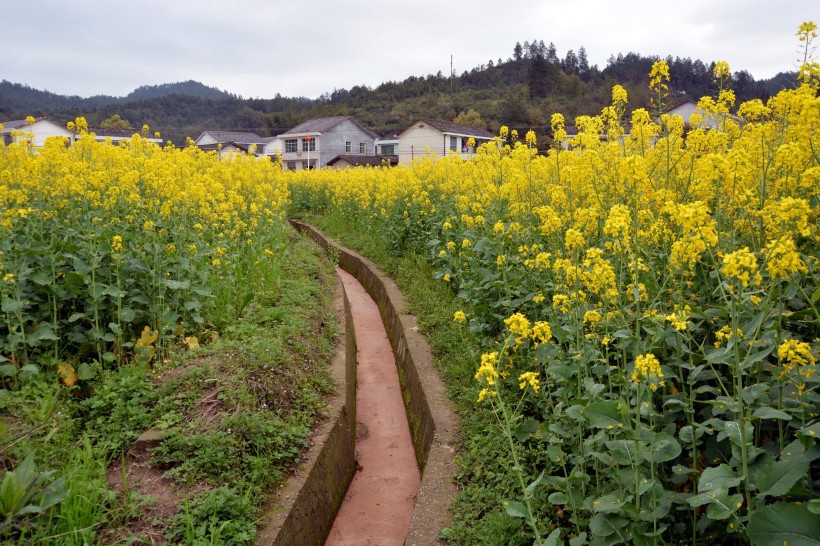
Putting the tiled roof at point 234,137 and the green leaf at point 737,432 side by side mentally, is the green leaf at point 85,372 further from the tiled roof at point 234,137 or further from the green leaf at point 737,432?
the tiled roof at point 234,137

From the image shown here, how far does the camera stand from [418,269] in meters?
9.43

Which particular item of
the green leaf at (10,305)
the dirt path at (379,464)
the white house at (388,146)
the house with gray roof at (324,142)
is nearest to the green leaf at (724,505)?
the dirt path at (379,464)

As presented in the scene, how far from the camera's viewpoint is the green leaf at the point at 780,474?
76.1 inches

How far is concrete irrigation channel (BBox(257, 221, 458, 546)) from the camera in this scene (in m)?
3.76

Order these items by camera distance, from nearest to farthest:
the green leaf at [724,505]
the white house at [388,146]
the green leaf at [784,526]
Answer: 1. the green leaf at [784,526]
2. the green leaf at [724,505]
3. the white house at [388,146]

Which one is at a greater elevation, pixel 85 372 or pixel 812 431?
pixel 812 431

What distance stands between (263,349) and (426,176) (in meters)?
7.69

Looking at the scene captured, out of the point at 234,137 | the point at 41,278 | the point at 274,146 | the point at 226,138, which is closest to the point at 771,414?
the point at 41,278

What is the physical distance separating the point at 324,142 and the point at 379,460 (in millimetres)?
54067

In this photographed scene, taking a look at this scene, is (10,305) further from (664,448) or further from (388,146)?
(388,146)

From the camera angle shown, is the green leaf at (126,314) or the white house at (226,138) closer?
the green leaf at (126,314)

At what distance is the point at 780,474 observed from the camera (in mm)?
1979

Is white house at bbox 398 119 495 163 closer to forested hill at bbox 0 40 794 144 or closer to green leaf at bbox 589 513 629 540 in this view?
forested hill at bbox 0 40 794 144

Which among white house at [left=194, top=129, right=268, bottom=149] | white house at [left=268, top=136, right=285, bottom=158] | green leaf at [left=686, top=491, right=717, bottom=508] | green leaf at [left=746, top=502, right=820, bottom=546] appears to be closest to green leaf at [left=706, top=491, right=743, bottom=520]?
green leaf at [left=686, top=491, right=717, bottom=508]
